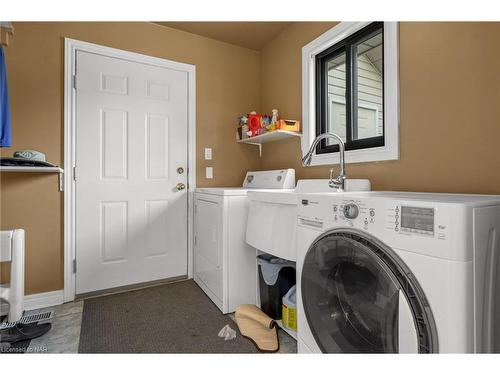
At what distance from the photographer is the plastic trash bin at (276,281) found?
1735 mm

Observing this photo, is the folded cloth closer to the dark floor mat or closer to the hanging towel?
the dark floor mat

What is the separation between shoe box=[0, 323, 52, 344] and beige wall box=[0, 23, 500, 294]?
43 centimetres

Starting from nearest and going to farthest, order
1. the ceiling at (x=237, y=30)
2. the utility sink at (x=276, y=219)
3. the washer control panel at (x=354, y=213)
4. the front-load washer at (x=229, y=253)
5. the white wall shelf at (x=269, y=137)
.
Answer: the washer control panel at (x=354, y=213) → the utility sink at (x=276, y=219) → the front-load washer at (x=229, y=253) → the white wall shelf at (x=269, y=137) → the ceiling at (x=237, y=30)

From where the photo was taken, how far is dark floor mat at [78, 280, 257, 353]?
1492 millimetres

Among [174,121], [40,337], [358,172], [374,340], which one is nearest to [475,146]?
[358,172]

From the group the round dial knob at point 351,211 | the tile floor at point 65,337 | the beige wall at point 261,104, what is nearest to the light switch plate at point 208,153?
the beige wall at point 261,104

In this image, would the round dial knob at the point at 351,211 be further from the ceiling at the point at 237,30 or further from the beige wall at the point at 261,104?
the ceiling at the point at 237,30

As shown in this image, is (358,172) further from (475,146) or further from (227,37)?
(227,37)

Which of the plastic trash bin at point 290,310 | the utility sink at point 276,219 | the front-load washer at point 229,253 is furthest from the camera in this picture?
the front-load washer at point 229,253

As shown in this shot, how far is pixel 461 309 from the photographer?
727 millimetres

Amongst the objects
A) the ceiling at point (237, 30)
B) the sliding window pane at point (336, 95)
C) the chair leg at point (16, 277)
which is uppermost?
the ceiling at point (237, 30)

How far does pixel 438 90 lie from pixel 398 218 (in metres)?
0.94

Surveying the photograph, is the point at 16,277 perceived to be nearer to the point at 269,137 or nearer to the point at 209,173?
the point at 209,173

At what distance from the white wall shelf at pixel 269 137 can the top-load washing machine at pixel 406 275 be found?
1.26m
